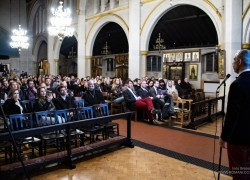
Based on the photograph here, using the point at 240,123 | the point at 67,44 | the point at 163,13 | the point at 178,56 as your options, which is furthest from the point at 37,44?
the point at 240,123

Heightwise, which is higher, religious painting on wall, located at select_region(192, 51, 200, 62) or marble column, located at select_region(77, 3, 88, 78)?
marble column, located at select_region(77, 3, 88, 78)

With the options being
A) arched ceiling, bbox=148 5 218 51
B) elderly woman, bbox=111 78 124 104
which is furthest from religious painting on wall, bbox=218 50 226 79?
elderly woman, bbox=111 78 124 104

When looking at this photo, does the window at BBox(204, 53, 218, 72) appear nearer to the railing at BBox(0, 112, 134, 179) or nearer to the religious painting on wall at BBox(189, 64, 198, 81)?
the religious painting on wall at BBox(189, 64, 198, 81)

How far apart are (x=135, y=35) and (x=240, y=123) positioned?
1067 cm

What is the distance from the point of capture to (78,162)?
438 cm

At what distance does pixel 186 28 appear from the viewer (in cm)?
1391

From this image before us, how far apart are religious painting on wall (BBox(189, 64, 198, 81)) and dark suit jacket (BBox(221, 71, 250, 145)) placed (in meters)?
13.2

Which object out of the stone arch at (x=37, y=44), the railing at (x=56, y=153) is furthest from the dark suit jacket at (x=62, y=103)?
the stone arch at (x=37, y=44)

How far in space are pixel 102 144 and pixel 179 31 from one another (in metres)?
11.6

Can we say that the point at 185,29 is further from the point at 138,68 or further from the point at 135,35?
the point at 138,68

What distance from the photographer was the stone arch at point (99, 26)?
44.2ft

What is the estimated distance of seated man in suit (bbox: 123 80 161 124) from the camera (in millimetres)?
7543

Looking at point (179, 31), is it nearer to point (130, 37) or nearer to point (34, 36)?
point (130, 37)

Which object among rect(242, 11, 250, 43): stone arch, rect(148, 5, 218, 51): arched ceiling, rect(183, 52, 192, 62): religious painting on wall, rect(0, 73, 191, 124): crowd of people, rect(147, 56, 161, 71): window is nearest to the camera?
rect(0, 73, 191, 124): crowd of people
